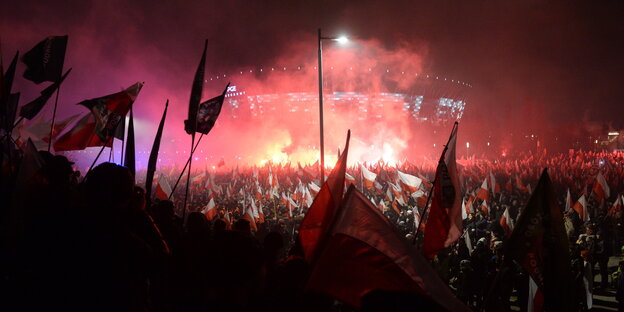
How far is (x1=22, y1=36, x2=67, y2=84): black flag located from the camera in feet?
21.9

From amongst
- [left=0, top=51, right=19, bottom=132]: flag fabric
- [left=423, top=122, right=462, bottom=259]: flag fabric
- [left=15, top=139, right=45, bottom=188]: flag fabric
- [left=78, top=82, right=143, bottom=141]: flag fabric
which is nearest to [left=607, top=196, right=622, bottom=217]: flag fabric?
[left=423, top=122, right=462, bottom=259]: flag fabric

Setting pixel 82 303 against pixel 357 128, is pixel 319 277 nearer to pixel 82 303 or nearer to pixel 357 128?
pixel 82 303

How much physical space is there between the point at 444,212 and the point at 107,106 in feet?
17.5

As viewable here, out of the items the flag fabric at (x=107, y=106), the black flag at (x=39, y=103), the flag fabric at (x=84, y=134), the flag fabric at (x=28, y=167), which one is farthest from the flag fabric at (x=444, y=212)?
the black flag at (x=39, y=103)

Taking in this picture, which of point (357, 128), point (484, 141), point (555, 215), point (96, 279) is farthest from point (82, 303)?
point (484, 141)

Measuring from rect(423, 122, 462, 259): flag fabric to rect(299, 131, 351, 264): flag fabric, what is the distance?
128 cm

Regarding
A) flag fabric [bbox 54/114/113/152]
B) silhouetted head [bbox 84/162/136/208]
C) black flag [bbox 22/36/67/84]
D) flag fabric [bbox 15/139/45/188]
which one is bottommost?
silhouetted head [bbox 84/162/136/208]

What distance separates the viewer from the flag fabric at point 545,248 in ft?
12.3

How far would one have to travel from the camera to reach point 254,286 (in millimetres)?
2197

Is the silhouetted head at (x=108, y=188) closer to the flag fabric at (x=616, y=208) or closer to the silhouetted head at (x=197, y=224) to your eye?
the silhouetted head at (x=197, y=224)

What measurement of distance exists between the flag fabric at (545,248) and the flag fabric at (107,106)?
5743mm

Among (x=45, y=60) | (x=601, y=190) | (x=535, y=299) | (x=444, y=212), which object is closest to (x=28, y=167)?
(x=444, y=212)

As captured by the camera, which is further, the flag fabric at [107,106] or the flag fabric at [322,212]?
the flag fabric at [107,106]

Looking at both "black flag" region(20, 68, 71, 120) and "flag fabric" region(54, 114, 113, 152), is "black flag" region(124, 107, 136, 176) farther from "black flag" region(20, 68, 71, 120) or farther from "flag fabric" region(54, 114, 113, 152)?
"black flag" region(20, 68, 71, 120)
